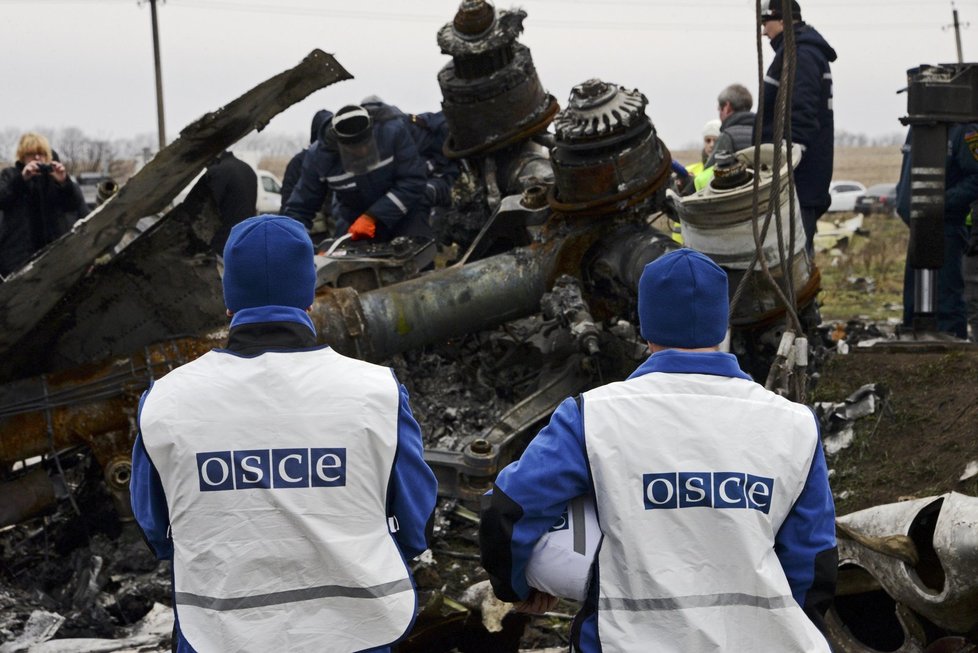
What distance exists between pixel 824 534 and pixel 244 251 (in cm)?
141

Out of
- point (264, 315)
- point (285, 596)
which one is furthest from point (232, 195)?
point (285, 596)

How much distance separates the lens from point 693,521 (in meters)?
2.57

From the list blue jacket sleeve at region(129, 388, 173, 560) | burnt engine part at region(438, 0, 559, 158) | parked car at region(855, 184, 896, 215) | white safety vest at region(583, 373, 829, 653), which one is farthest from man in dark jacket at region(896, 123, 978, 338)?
parked car at region(855, 184, 896, 215)

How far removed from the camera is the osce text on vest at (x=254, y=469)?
8.84ft

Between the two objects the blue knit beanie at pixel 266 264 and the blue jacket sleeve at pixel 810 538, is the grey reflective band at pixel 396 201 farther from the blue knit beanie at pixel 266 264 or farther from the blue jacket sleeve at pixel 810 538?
the blue jacket sleeve at pixel 810 538

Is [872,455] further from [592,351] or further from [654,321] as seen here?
[654,321]

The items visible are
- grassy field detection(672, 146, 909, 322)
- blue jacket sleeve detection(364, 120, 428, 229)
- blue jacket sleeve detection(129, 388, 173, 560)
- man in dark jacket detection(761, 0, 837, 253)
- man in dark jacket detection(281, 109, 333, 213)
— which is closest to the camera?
blue jacket sleeve detection(129, 388, 173, 560)

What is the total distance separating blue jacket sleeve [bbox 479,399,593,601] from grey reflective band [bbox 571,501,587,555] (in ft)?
0.10

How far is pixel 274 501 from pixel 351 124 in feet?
16.3

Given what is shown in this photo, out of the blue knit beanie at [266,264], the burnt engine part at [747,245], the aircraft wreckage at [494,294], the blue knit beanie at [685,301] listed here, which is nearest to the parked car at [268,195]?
the aircraft wreckage at [494,294]

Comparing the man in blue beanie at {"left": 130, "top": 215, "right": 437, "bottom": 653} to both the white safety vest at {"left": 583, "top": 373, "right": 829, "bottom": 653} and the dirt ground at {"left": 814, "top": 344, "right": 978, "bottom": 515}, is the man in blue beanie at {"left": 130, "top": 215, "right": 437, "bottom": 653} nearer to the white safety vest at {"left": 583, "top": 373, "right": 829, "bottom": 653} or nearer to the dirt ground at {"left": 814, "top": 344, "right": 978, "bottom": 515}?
the white safety vest at {"left": 583, "top": 373, "right": 829, "bottom": 653}

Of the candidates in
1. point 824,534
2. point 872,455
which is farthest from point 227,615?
point 872,455

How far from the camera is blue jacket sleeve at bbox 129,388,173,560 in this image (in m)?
2.79

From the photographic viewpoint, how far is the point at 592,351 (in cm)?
585
